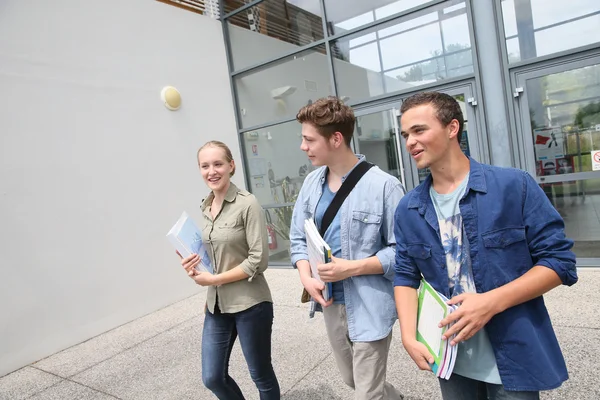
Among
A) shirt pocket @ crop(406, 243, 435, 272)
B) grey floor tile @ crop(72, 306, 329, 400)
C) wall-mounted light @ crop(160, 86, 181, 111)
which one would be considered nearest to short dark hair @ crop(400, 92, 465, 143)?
shirt pocket @ crop(406, 243, 435, 272)

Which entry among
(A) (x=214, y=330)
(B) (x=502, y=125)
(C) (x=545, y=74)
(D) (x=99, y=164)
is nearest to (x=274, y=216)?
(D) (x=99, y=164)

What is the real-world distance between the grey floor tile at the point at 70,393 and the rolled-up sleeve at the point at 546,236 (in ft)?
11.4

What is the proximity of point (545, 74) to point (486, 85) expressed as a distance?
638mm

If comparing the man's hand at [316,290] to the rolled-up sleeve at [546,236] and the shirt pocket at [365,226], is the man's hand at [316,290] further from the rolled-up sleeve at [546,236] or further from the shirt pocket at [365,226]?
the rolled-up sleeve at [546,236]

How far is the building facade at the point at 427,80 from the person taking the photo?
188 inches

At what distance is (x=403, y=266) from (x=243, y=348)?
→ 3.80ft

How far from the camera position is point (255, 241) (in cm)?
226

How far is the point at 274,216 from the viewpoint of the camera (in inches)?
295

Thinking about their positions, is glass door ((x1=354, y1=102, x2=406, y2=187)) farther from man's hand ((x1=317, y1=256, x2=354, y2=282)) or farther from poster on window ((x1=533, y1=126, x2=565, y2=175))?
man's hand ((x1=317, y1=256, x2=354, y2=282))

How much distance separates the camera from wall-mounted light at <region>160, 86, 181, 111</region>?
631 cm

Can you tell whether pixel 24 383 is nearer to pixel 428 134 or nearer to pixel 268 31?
pixel 428 134

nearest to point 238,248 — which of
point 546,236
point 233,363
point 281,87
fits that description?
point 546,236

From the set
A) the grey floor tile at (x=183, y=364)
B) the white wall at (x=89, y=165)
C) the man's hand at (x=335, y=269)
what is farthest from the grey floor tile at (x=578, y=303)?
the white wall at (x=89, y=165)

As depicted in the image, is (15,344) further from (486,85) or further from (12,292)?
(486,85)
